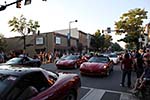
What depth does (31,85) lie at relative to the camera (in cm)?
456

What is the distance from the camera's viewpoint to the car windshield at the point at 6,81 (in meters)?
3.99

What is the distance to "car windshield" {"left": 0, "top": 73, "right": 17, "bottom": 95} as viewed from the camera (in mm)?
3986

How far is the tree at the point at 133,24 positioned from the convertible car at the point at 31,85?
2104 inches

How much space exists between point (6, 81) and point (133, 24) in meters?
56.6

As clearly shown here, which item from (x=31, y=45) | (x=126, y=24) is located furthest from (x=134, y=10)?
(x=31, y=45)

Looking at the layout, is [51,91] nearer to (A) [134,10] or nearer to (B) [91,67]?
(B) [91,67]

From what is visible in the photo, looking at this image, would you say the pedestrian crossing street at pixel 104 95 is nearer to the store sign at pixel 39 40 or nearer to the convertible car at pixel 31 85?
the convertible car at pixel 31 85

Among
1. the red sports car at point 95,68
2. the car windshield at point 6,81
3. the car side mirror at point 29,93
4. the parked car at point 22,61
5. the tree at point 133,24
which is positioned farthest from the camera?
the tree at point 133,24

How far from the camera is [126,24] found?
196ft

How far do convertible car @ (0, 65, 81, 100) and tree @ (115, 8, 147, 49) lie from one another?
5345 centimetres

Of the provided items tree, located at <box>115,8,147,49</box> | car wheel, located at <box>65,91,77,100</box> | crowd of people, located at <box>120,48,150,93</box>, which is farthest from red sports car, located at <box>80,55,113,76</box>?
tree, located at <box>115,8,147,49</box>

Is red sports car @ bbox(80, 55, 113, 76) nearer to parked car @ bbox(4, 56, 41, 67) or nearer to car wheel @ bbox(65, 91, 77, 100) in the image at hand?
parked car @ bbox(4, 56, 41, 67)

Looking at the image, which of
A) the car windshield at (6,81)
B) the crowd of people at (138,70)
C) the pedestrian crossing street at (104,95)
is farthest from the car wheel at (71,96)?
the crowd of people at (138,70)

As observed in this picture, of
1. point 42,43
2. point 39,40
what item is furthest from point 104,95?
point 39,40
